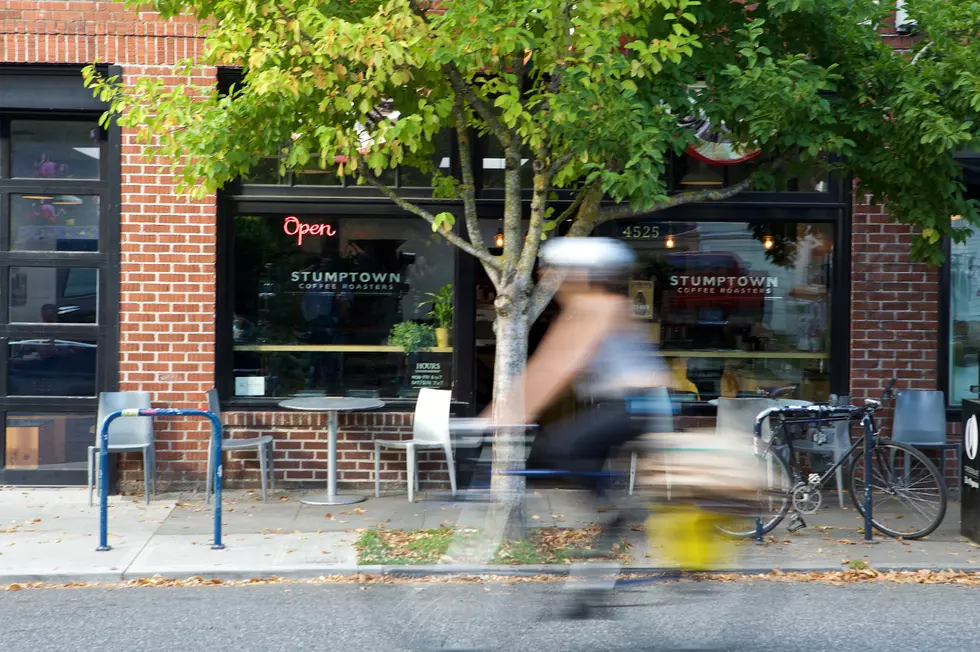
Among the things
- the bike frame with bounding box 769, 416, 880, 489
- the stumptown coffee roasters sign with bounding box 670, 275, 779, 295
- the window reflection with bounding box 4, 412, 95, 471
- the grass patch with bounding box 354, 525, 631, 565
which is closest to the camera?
the grass patch with bounding box 354, 525, 631, 565

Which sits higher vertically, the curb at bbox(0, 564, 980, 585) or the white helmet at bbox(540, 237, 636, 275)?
the white helmet at bbox(540, 237, 636, 275)

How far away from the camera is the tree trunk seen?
569 cm

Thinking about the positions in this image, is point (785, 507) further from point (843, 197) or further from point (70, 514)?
point (70, 514)

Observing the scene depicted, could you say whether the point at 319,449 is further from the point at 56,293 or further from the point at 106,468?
the point at 56,293

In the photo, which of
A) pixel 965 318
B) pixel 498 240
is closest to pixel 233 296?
pixel 498 240

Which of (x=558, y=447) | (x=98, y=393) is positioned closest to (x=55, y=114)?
(x=98, y=393)

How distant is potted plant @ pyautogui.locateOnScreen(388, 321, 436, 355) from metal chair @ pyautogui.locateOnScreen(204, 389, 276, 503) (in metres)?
1.53

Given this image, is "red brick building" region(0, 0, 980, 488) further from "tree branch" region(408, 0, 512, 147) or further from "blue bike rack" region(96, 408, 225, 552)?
"blue bike rack" region(96, 408, 225, 552)

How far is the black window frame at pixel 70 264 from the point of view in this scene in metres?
10.4

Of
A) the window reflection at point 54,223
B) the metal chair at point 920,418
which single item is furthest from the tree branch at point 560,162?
the window reflection at point 54,223

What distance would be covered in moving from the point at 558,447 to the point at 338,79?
3.59 metres

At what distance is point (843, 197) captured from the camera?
1061 cm

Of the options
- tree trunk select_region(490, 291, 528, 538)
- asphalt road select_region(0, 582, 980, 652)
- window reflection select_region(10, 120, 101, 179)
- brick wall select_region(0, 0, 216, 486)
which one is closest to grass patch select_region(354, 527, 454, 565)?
asphalt road select_region(0, 582, 980, 652)

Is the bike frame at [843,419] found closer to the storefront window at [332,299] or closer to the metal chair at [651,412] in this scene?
the metal chair at [651,412]
